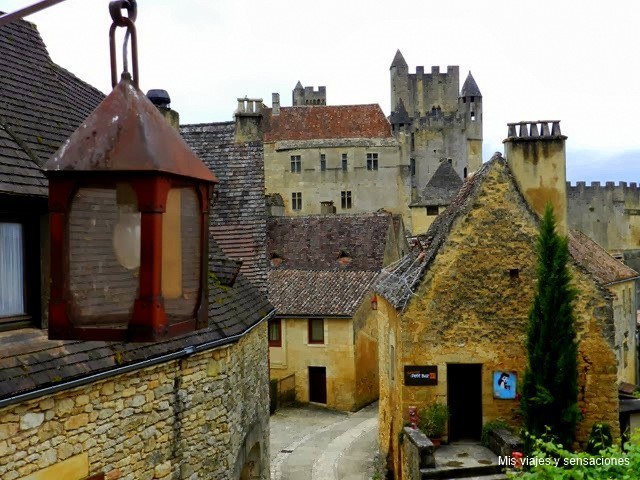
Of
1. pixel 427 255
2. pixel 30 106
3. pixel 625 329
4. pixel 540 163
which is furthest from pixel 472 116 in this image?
pixel 30 106

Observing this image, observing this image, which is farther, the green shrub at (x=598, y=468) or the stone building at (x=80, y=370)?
the green shrub at (x=598, y=468)

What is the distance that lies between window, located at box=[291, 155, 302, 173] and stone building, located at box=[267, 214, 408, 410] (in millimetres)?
30599

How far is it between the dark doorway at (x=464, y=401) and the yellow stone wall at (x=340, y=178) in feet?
148

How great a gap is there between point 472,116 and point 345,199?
21229 millimetres

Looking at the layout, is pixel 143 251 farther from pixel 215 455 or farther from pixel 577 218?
pixel 577 218

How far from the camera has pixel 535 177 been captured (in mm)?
14141

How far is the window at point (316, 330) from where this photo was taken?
2639cm

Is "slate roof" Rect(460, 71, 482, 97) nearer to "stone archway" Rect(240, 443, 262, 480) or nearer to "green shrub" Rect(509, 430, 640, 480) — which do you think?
"stone archway" Rect(240, 443, 262, 480)

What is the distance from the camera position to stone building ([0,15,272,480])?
5574mm

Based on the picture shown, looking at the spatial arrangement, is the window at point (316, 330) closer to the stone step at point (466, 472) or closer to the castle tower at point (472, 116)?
the stone step at point (466, 472)

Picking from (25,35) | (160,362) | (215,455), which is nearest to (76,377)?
(160,362)

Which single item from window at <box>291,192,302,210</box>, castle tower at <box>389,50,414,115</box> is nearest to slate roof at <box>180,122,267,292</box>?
window at <box>291,192,302,210</box>

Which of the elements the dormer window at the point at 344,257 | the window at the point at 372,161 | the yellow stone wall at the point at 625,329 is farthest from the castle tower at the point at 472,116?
the dormer window at the point at 344,257

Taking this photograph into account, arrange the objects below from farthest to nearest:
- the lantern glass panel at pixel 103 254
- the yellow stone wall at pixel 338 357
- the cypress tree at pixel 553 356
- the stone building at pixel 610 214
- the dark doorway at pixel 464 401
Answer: the stone building at pixel 610 214
the yellow stone wall at pixel 338 357
the dark doorway at pixel 464 401
the cypress tree at pixel 553 356
the lantern glass panel at pixel 103 254
